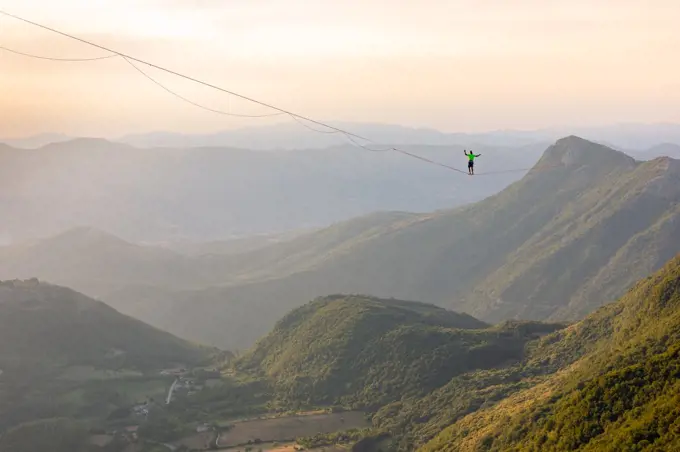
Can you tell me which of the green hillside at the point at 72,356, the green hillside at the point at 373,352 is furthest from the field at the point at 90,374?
the green hillside at the point at 373,352

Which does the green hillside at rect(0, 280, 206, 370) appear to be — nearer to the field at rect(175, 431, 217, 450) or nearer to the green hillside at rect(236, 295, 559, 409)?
the green hillside at rect(236, 295, 559, 409)

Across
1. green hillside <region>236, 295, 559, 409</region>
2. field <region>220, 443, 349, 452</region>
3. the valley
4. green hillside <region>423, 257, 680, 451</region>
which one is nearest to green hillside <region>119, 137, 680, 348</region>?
the valley

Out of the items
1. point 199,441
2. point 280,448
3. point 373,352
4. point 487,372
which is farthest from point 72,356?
point 487,372

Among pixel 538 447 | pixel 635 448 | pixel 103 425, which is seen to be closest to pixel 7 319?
pixel 103 425

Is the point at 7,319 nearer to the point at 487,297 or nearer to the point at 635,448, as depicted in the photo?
the point at 635,448

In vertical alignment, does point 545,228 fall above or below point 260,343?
above

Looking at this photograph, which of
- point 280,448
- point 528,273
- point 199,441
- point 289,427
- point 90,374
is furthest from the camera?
point 528,273

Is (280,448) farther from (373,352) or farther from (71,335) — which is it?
(71,335)
